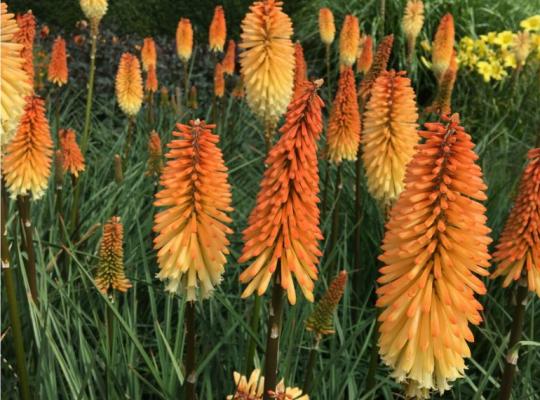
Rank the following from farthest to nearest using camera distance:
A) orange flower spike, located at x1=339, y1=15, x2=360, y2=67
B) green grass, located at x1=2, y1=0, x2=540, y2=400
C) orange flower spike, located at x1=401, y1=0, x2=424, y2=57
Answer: orange flower spike, located at x1=401, y1=0, x2=424, y2=57 < orange flower spike, located at x1=339, y1=15, x2=360, y2=67 < green grass, located at x1=2, y1=0, x2=540, y2=400

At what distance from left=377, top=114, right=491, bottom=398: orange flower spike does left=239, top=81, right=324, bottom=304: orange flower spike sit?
0.76 feet

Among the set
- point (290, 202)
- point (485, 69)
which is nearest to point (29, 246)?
point (290, 202)

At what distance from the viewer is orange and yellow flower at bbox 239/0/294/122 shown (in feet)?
12.5

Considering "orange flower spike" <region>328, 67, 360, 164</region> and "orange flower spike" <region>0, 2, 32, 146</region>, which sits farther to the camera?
"orange flower spike" <region>328, 67, 360, 164</region>

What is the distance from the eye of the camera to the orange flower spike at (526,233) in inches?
90.4

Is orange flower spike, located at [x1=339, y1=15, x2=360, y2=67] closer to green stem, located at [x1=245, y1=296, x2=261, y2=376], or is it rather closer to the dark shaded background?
green stem, located at [x1=245, y1=296, x2=261, y2=376]

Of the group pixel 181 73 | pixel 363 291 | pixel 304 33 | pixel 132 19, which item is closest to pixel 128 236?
pixel 363 291

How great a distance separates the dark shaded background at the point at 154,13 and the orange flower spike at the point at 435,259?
9.94 m

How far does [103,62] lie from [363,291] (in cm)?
595

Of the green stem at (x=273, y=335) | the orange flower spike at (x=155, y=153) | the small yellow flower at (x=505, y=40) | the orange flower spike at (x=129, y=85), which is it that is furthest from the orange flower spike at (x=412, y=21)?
the green stem at (x=273, y=335)

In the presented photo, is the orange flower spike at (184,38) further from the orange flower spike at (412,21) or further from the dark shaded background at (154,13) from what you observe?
the dark shaded background at (154,13)

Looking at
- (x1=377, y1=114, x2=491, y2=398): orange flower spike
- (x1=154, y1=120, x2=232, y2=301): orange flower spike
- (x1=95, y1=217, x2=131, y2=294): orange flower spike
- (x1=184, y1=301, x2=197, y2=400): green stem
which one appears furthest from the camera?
(x1=95, y1=217, x2=131, y2=294): orange flower spike

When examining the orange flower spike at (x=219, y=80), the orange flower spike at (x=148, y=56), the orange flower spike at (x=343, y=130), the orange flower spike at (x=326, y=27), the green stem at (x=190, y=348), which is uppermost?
the orange flower spike at (x=326, y=27)

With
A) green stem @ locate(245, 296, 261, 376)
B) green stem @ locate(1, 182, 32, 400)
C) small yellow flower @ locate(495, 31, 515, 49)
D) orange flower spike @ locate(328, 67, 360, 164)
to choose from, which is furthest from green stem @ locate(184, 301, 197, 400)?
small yellow flower @ locate(495, 31, 515, 49)
